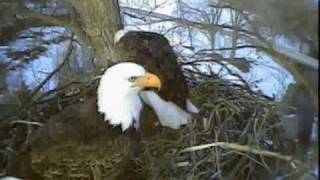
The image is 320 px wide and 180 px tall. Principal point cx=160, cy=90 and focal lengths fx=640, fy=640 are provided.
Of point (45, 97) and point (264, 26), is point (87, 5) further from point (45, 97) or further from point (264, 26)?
point (264, 26)

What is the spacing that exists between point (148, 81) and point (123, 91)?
0.04 metres

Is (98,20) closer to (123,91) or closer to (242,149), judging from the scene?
(123,91)

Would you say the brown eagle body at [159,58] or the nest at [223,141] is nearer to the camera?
the nest at [223,141]

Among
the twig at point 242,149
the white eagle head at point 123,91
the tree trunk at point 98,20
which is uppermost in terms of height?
the tree trunk at point 98,20

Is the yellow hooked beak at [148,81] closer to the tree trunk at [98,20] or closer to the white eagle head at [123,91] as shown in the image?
the white eagle head at [123,91]

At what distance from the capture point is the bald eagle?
0.94m

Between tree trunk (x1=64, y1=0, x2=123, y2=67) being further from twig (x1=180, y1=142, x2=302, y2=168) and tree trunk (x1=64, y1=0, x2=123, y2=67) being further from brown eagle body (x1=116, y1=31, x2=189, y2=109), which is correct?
twig (x1=180, y1=142, x2=302, y2=168)

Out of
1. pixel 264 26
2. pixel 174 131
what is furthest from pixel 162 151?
pixel 264 26

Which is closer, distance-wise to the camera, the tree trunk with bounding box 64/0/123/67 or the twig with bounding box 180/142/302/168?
the twig with bounding box 180/142/302/168

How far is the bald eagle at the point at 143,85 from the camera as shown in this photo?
3.10 ft

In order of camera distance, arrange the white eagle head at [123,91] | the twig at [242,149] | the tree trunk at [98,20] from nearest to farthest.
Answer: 1. the twig at [242,149]
2. the white eagle head at [123,91]
3. the tree trunk at [98,20]

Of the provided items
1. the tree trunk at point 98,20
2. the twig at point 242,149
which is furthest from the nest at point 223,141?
the tree trunk at point 98,20

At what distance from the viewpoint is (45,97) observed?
3.42 feet

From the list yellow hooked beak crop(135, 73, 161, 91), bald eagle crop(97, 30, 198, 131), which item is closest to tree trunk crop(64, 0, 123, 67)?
bald eagle crop(97, 30, 198, 131)
